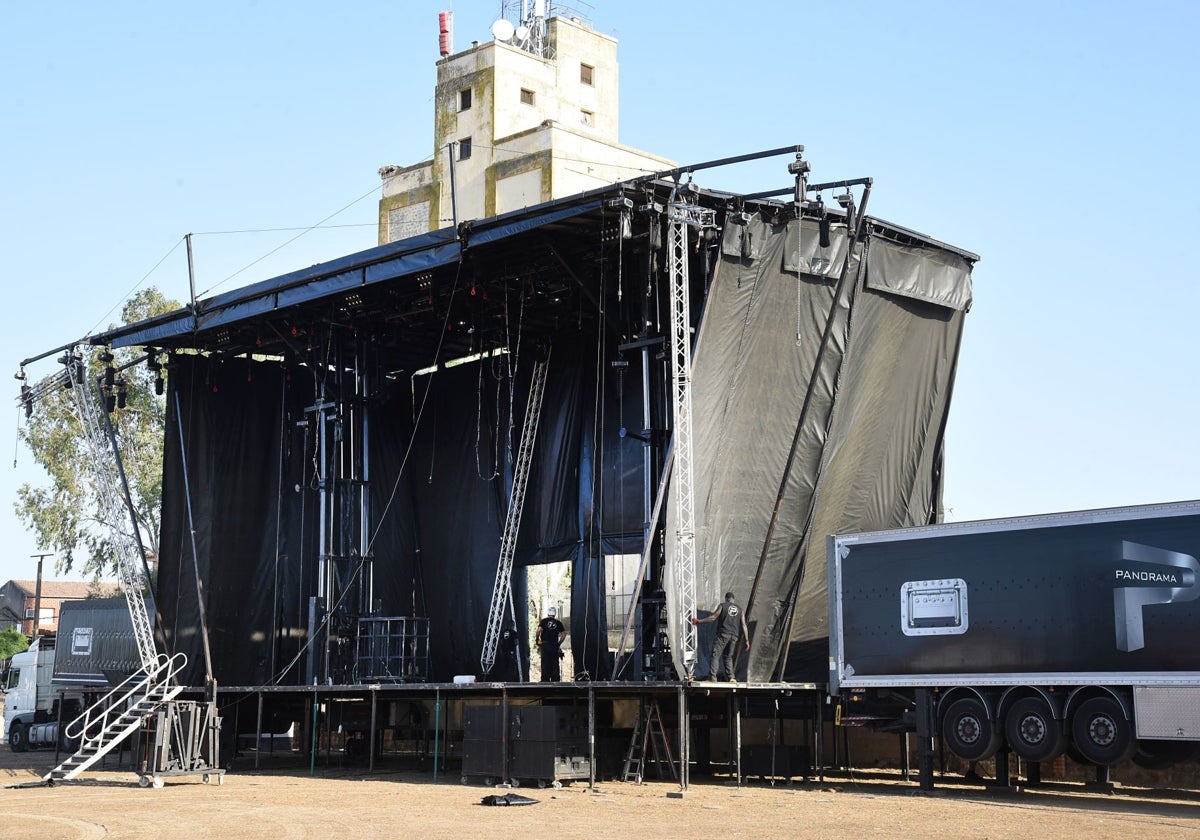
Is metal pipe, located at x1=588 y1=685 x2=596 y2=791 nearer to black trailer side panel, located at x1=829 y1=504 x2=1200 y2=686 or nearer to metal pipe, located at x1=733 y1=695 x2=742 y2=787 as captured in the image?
metal pipe, located at x1=733 y1=695 x2=742 y2=787

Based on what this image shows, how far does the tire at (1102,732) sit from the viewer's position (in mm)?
18000

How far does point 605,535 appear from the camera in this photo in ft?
95.1

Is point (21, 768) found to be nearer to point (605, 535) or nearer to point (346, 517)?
point (346, 517)

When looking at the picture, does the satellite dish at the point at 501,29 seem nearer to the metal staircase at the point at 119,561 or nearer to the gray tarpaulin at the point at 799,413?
the metal staircase at the point at 119,561

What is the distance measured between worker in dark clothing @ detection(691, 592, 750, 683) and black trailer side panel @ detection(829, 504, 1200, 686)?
70.8 inches

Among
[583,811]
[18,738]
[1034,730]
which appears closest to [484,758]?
[583,811]

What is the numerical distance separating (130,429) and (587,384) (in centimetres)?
2710

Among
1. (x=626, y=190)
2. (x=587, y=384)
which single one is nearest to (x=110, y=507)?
(x=587, y=384)

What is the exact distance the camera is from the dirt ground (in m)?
15.2

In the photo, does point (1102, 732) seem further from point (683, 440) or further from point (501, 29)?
point (501, 29)

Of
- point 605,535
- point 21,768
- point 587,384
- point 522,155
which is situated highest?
point 522,155

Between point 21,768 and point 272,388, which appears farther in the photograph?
point 272,388

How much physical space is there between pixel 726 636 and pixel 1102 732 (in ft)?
20.3

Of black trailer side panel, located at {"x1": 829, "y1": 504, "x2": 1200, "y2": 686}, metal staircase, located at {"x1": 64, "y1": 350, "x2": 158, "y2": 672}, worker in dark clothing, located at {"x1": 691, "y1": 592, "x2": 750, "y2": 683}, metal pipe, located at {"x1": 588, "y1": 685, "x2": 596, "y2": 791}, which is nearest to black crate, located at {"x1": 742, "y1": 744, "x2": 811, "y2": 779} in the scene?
worker in dark clothing, located at {"x1": 691, "y1": 592, "x2": 750, "y2": 683}
